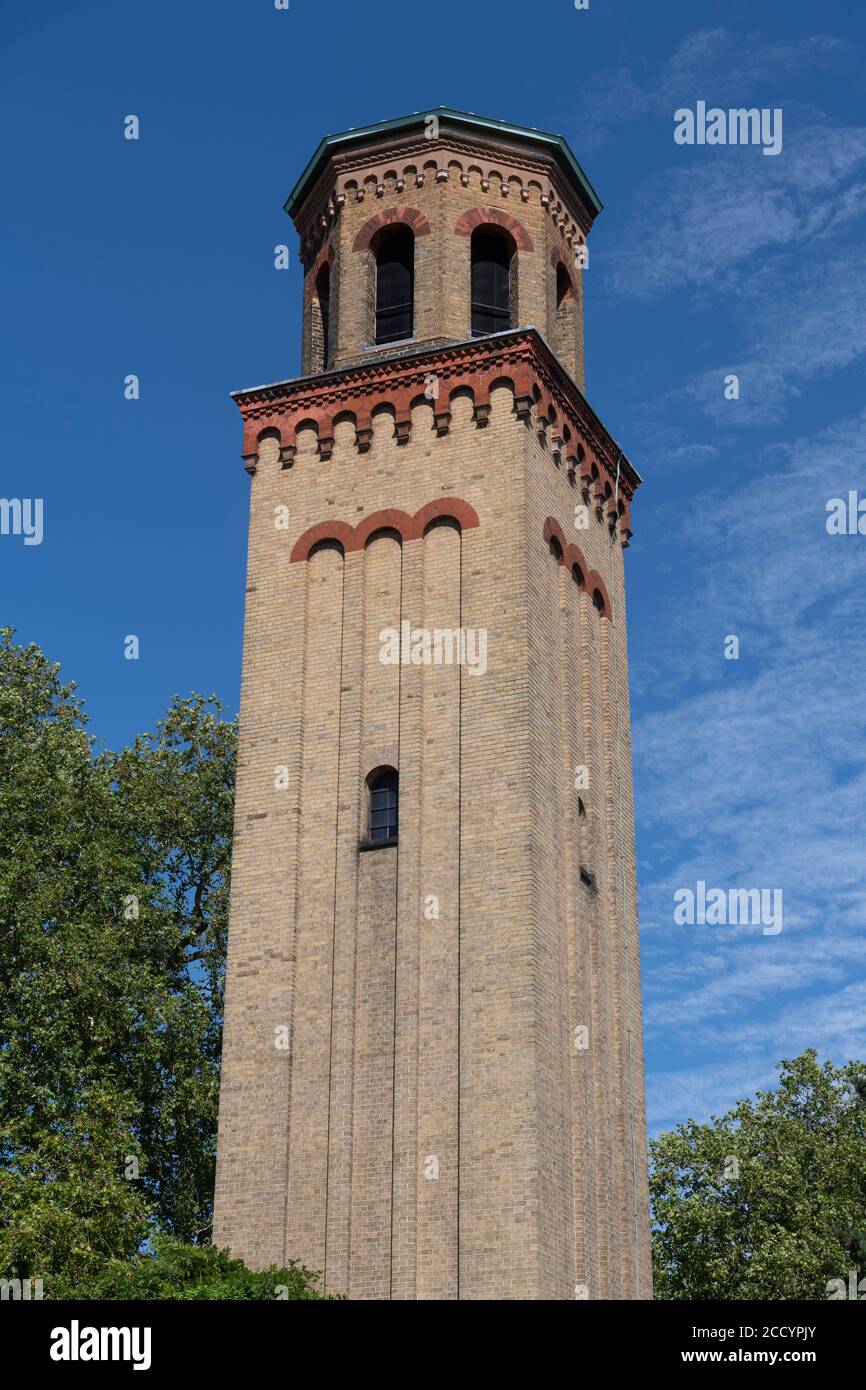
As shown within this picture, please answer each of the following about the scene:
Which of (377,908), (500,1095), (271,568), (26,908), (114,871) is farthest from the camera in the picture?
(114,871)

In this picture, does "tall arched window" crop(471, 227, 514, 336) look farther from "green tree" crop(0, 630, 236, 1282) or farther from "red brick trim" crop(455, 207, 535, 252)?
"green tree" crop(0, 630, 236, 1282)

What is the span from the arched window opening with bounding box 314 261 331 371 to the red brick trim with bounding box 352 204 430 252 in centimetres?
113

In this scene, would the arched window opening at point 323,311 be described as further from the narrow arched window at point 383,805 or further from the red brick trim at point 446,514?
the narrow arched window at point 383,805

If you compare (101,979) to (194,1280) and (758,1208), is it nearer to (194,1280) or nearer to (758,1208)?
(194,1280)

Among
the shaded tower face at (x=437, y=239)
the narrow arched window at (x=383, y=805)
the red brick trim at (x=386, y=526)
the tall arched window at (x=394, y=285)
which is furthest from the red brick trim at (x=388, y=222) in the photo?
the narrow arched window at (x=383, y=805)

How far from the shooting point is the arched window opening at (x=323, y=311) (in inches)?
1185

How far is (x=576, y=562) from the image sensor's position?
92.1ft

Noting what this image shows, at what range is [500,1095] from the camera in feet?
72.6

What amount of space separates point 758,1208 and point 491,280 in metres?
21.6

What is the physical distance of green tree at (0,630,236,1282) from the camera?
26547 mm

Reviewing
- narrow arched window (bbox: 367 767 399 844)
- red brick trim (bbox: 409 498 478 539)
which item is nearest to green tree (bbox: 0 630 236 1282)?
narrow arched window (bbox: 367 767 399 844)
